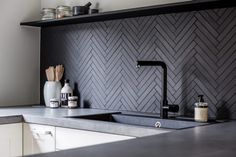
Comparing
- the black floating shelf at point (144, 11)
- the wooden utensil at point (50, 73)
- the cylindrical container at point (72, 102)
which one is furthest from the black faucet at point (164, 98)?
the wooden utensil at point (50, 73)

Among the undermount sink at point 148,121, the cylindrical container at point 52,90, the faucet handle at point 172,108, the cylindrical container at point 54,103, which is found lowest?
the undermount sink at point 148,121

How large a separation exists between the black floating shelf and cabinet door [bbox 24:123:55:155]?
2.75 ft

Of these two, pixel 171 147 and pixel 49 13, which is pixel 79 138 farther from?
pixel 49 13

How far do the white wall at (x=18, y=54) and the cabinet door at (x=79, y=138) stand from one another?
106 cm

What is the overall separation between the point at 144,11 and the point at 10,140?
117 centimetres

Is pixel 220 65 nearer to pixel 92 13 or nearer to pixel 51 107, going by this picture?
pixel 92 13

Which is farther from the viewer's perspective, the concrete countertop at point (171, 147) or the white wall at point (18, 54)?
the white wall at point (18, 54)

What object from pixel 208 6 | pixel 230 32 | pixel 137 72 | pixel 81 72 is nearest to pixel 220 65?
pixel 230 32

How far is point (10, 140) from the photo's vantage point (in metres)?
2.58

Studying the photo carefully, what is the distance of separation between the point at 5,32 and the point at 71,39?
53 centimetres

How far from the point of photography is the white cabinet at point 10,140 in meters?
2.54

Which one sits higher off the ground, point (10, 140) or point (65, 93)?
point (65, 93)

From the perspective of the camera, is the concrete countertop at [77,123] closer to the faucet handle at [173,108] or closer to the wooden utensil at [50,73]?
the faucet handle at [173,108]

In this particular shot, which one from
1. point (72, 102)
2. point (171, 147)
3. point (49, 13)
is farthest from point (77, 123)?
point (49, 13)
